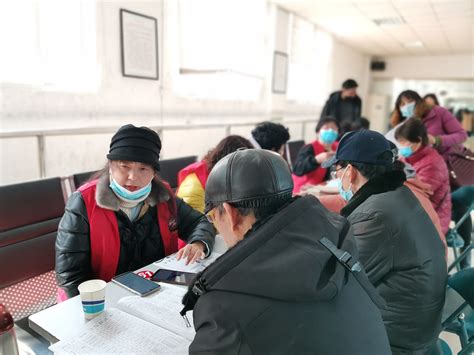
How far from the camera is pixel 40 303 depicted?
5.14ft

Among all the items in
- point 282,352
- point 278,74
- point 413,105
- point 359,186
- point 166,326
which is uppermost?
point 278,74

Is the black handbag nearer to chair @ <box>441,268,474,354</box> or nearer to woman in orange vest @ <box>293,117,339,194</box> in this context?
woman in orange vest @ <box>293,117,339,194</box>

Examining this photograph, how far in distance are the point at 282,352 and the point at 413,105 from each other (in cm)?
344

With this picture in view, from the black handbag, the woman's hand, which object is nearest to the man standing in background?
the black handbag

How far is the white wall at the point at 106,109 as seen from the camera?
244 centimetres

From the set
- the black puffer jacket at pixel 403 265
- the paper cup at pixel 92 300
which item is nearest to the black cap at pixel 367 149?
the black puffer jacket at pixel 403 265

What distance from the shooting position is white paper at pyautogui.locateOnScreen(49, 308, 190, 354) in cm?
83

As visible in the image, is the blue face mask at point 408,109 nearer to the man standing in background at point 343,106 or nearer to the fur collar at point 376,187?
the man standing in background at point 343,106

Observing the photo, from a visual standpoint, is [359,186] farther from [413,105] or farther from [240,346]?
[413,105]

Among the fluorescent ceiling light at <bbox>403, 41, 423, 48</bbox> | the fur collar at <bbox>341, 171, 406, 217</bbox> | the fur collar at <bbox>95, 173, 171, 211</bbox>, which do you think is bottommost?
the fur collar at <bbox>95, 173, 171, 211</bbox>

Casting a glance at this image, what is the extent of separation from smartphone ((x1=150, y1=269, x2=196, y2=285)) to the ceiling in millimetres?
4606

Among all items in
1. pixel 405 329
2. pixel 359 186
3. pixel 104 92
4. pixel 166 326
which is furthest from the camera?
pixel 104 92

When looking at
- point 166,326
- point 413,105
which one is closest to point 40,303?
point 166,326

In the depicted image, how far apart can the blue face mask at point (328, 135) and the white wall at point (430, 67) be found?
7600 millimetres
